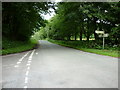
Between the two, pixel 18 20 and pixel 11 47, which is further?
pixel 18 20

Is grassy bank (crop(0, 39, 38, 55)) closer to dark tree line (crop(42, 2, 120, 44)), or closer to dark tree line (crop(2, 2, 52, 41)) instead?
dark tree line (crop(2, 2, 52, 41))

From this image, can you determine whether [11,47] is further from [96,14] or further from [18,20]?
[96,14]

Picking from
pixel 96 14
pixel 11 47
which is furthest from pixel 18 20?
pixel 96 14

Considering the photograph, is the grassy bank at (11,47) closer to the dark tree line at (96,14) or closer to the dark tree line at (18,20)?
the dark tree line at (18,20)

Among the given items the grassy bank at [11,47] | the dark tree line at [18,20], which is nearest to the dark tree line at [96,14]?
the dark tree line at [18,20]

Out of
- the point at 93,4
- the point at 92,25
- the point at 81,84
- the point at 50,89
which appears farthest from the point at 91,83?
the point at 92,25

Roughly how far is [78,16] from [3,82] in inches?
648

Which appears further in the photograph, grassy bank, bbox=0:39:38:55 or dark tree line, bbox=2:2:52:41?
dark tree line, bbox=2:2:52:41

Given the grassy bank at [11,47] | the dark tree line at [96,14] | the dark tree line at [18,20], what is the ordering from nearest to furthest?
the grassy bank at [11,47]
the dark tree line at [96,14]
the dark tree line at [18,20]

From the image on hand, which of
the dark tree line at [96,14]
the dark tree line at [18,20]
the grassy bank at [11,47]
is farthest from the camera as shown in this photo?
the dark tree line at [18,20]

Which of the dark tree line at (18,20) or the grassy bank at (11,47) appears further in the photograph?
the dark tree line at (18,20)

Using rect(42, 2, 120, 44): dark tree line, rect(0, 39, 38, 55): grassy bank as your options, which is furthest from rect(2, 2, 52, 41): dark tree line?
rect(42, 2, 120, 44): dark tree line

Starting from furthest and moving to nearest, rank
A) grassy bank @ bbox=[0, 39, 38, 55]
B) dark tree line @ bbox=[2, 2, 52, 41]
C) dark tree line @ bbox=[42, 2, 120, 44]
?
dark tree line @ bbox=[2, 2, 52, 41]
dark tree line @ bbox=[42, 2, 120, 44]
grassy bank @ bbox=[0, 39, 38, 55]

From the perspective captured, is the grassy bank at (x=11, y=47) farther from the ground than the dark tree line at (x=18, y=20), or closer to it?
closer to it
